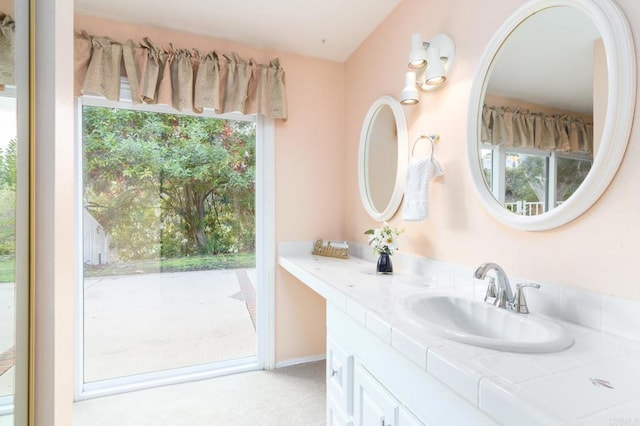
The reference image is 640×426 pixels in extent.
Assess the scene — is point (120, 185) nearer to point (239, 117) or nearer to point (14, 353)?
point (239, 117)

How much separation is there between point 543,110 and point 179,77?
2.08 m

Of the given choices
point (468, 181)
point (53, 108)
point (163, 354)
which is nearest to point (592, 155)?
point (468, 181)

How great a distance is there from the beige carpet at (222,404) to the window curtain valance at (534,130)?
5.76ft

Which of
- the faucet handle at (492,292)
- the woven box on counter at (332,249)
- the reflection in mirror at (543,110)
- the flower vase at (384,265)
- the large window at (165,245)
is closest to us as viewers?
the reflection in mirror at (543,110)

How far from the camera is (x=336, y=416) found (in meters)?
1.41

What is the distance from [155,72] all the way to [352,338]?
2025mm

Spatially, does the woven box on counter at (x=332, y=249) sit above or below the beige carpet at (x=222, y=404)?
above

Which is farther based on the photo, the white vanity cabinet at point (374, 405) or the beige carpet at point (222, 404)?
the beige carpet at point (222, 404)

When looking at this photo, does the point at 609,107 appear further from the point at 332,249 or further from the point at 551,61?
the point at 332,249

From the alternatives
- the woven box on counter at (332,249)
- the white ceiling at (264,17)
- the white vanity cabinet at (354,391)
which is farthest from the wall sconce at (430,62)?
the white vanity cabinet at (354,391)

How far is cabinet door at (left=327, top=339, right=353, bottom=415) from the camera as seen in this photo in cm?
129

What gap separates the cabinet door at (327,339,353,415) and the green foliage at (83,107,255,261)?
3.98ft

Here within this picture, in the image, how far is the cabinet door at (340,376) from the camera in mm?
1285

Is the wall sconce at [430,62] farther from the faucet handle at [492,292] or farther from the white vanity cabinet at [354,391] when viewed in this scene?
the white vanity cabinet at [354,391]
